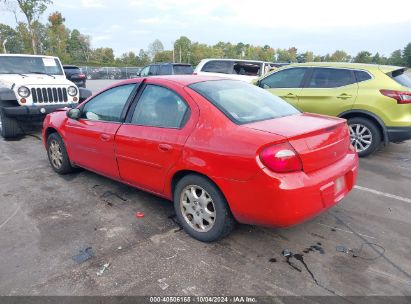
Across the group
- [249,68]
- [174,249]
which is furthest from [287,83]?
[249,68]

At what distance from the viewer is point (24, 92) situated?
282 inches

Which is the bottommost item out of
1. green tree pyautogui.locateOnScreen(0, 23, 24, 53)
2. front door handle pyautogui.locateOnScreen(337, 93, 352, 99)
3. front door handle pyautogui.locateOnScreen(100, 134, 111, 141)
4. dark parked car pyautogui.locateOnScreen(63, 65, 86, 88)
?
dark parked car pyautogui.locateOnScreen(63, 65, 86, 88)

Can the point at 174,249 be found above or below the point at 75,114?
below

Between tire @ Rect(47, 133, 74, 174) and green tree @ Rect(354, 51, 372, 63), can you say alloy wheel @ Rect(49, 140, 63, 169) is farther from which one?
green tree @ Rect(354, 51, 372, 63)

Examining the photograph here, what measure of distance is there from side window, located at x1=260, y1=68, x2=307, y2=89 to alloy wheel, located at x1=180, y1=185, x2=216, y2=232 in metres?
4.50

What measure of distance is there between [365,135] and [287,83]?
6.28 ft

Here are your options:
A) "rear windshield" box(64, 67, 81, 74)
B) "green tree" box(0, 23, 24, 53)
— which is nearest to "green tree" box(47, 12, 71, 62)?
"green tree" box(0, 23, 24, 53)

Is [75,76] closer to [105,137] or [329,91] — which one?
[329,91]

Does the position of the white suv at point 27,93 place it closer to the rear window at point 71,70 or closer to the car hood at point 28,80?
the car hood at point 28,80

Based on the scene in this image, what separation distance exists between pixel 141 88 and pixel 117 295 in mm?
2199

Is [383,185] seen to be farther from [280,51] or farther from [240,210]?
[280,51]

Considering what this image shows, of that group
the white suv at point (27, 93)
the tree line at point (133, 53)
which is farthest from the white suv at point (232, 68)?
the tree line at point (133, 53)

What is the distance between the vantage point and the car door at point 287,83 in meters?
6.79

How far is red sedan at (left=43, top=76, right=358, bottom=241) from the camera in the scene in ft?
8.74
